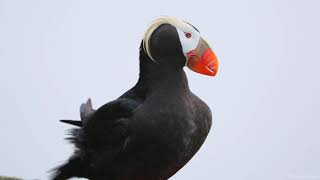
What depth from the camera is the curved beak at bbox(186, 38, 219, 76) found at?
465cm

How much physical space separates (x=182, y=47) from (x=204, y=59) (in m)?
0.21

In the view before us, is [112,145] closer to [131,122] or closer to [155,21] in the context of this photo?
[131,122]

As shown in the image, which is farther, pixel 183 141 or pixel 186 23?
pixel 186 23

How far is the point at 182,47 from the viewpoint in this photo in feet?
15.3

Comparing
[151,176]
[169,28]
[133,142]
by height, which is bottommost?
[151,176]

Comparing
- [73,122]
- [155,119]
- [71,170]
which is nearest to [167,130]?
[155,119]

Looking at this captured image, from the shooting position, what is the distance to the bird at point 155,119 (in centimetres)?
438

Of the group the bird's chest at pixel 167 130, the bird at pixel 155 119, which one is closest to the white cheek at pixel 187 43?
the bird at pixel 155 119

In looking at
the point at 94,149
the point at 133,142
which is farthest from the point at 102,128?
the point at 133,142

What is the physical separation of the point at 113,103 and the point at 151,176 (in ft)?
2.35

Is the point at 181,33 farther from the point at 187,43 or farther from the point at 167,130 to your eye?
the point at 167,130

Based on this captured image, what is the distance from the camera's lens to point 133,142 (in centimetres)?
439

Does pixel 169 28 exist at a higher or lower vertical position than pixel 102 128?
higher

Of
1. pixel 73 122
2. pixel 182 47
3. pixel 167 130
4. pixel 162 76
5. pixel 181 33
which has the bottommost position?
pixel 73 122
